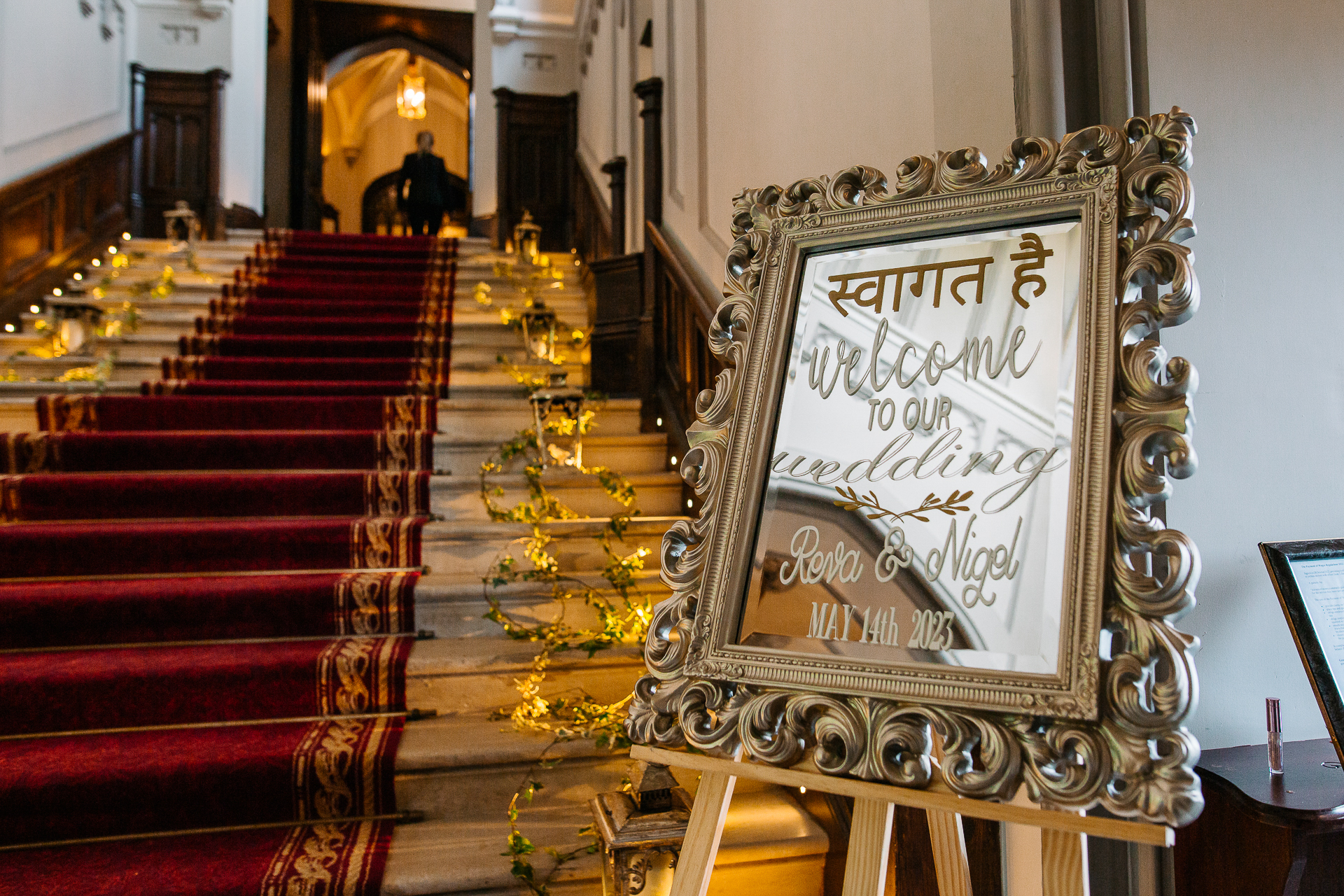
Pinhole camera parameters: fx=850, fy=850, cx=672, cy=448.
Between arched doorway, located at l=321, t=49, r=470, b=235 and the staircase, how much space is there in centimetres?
789

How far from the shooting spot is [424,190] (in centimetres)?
772

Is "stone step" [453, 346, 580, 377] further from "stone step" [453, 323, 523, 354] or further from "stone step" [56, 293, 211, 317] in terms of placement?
"stone step" [56, 293, 211, 317]

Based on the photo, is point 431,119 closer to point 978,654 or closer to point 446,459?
point 446,459

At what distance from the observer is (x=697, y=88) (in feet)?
9.27

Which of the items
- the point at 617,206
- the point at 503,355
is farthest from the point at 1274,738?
the point at 617,206

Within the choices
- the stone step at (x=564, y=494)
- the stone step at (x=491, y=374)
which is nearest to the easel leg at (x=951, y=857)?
the stone step at (x=564, y=494)

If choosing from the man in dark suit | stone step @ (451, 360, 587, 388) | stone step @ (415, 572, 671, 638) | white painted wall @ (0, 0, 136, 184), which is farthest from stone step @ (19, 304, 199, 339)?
the man in dark suit

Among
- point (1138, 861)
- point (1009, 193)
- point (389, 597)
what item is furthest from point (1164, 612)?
point (389, 597)

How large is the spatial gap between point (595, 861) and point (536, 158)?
20.7ft

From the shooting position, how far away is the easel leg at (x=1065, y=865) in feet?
2.45

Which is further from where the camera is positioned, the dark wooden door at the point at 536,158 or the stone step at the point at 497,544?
the dark wooden door at the point at 536,158

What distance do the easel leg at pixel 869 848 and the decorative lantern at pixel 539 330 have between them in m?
2.99

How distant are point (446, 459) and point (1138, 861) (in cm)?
218

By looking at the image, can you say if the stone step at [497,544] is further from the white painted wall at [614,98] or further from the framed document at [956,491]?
the white painted wall at [614,98]
